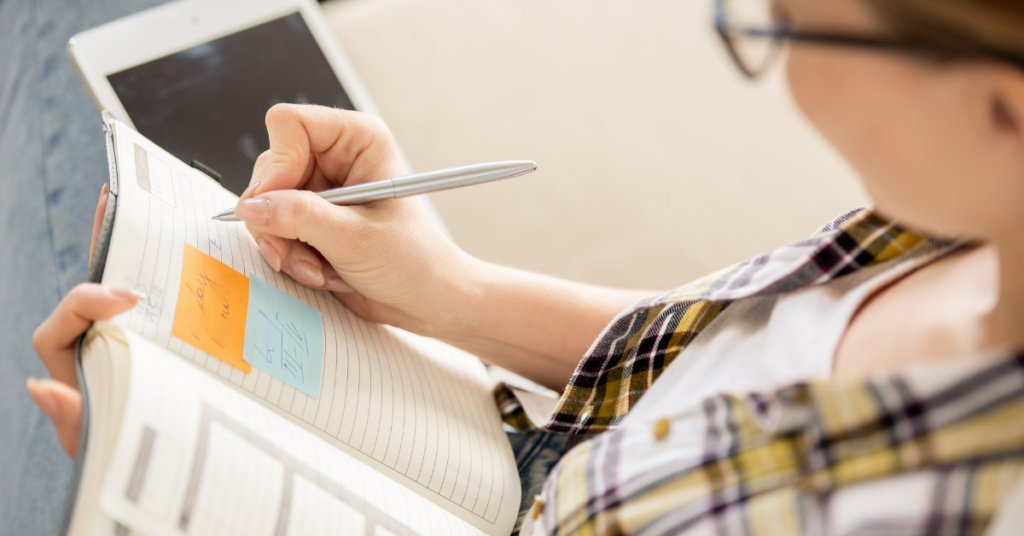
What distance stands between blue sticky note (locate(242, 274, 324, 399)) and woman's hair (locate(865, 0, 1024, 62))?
44 centimetres

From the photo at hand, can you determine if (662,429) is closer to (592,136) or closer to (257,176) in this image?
(257,176)

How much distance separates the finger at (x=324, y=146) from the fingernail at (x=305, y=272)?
69 mm

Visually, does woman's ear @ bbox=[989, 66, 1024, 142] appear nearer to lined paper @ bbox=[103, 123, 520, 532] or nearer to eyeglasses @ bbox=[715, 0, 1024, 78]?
eyeglasses @ bbox=[715, 0, 1024, 78]

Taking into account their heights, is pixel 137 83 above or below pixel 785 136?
above

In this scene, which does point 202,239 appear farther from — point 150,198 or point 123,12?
point 123,12

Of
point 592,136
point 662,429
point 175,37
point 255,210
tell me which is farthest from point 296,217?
point 592,136

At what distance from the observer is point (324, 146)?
605 mm

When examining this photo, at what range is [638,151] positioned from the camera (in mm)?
1012

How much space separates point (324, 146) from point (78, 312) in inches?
10.2

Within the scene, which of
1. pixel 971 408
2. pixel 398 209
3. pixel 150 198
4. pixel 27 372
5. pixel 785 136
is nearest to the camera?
pixel 971 408

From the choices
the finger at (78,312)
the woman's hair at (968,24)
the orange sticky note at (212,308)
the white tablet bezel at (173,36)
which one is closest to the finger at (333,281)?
the orange sticky note at (212,308)

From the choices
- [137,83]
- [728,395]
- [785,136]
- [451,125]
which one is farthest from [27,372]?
[785,136]

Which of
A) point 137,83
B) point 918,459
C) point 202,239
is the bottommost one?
point 918,459

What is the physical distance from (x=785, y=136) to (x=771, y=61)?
2.39 ft
